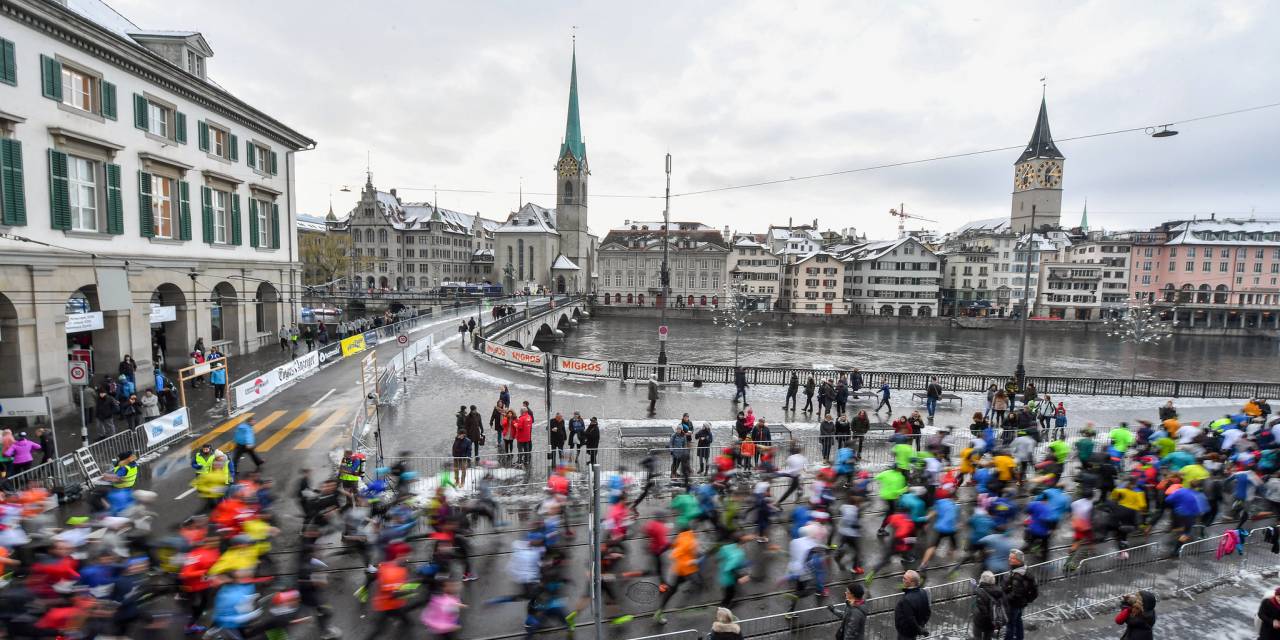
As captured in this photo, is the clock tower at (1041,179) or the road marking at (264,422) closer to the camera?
the road marking at (264,422)

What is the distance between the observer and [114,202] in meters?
20.5

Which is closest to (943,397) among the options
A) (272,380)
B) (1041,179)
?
(272,380)

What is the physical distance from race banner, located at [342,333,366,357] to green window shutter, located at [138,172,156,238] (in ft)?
28.2

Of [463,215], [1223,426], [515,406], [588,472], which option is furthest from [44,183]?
[463,215]

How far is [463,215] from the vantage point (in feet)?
418

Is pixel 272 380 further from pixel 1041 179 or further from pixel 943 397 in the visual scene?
pixel 1041 179

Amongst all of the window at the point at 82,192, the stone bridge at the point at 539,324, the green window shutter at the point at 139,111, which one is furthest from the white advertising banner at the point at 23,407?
the stone bridge at the point at 539,324

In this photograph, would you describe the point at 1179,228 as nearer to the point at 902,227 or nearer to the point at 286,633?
the point at 902,227

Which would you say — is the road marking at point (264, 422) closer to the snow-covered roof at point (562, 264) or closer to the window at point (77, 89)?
the window at point (77, 89)

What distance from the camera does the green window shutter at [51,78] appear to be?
58.3ft

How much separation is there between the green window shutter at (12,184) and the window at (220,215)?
932cm

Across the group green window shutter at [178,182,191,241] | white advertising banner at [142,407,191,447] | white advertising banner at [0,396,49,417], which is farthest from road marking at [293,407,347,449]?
green window shutter at [178,182,191,241]

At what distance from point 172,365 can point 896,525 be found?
90.7 feet

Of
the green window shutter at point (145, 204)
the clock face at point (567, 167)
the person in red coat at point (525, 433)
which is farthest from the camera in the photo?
the clock face at point (567, 167)
